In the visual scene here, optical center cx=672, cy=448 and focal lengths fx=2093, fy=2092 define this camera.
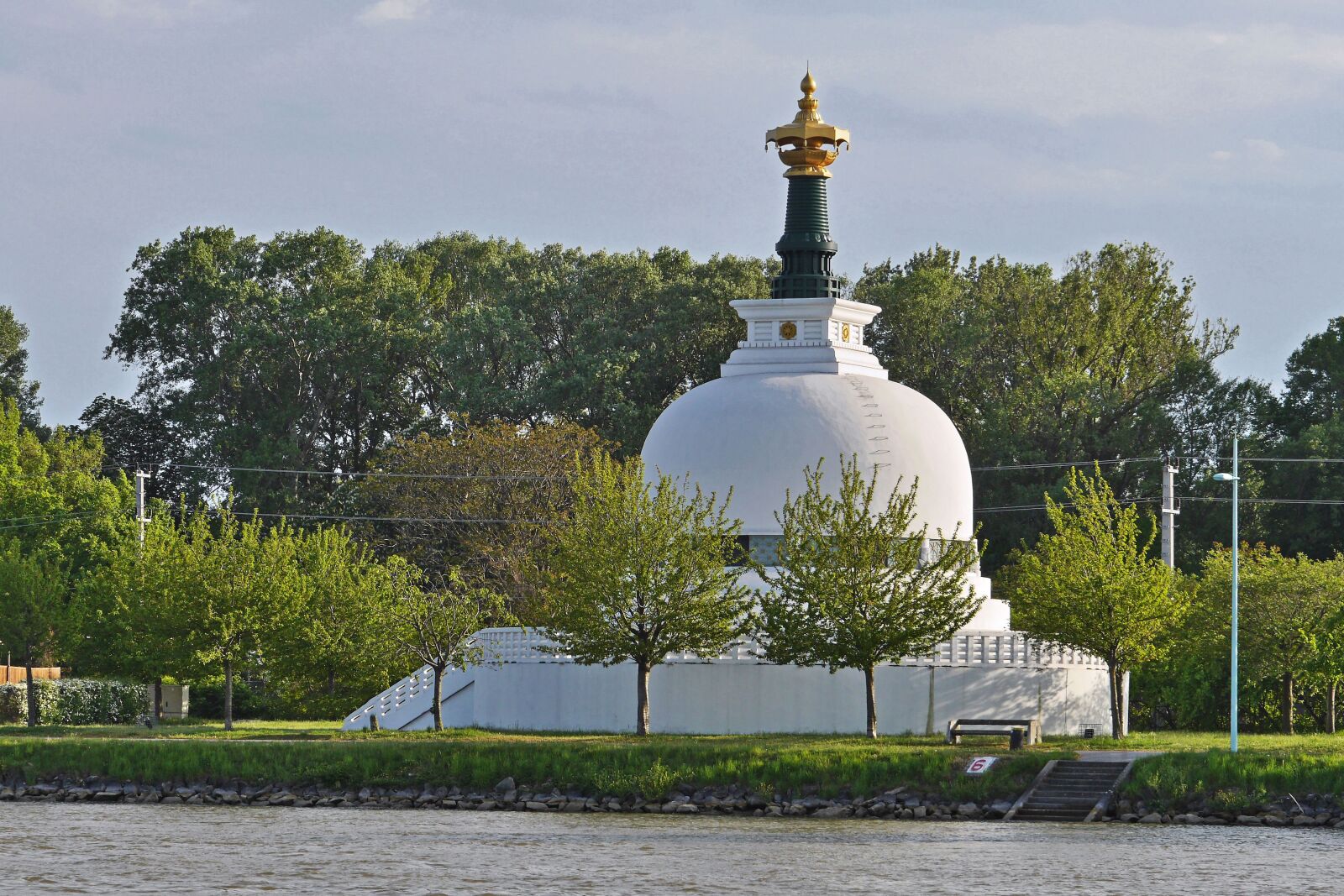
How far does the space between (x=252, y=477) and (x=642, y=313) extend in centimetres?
1574

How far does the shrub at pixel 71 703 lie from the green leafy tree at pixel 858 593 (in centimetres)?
2076

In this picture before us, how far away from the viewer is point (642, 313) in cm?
7819

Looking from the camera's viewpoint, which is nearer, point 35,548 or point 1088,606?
point 1088,606

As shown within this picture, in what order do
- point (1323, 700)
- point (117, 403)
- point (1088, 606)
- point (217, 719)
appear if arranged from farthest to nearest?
point (117, 403) → point (217, 719) → point (1323, 700) → point (1088, 606)

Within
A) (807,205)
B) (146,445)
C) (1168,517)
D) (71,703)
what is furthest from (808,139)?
(146,445)

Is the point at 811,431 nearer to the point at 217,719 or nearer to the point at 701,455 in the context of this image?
the point at 701,455

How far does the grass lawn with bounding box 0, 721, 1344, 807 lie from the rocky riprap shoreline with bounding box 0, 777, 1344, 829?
213 mm

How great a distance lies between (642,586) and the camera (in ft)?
150

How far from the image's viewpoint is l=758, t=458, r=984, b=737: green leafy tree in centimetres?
4441

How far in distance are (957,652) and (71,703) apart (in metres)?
24.8

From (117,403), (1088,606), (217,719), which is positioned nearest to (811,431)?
(1088,606)

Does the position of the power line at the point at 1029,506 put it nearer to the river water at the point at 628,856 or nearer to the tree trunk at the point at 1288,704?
the tree trunk at the point at 1288,704

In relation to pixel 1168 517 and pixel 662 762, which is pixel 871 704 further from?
pixel 1168 517

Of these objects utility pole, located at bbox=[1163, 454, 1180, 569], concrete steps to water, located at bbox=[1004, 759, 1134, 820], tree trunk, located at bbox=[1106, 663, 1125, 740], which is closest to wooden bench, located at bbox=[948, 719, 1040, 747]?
concrete steps to water, located at bbox=[1004, 759, 1134, 820]
